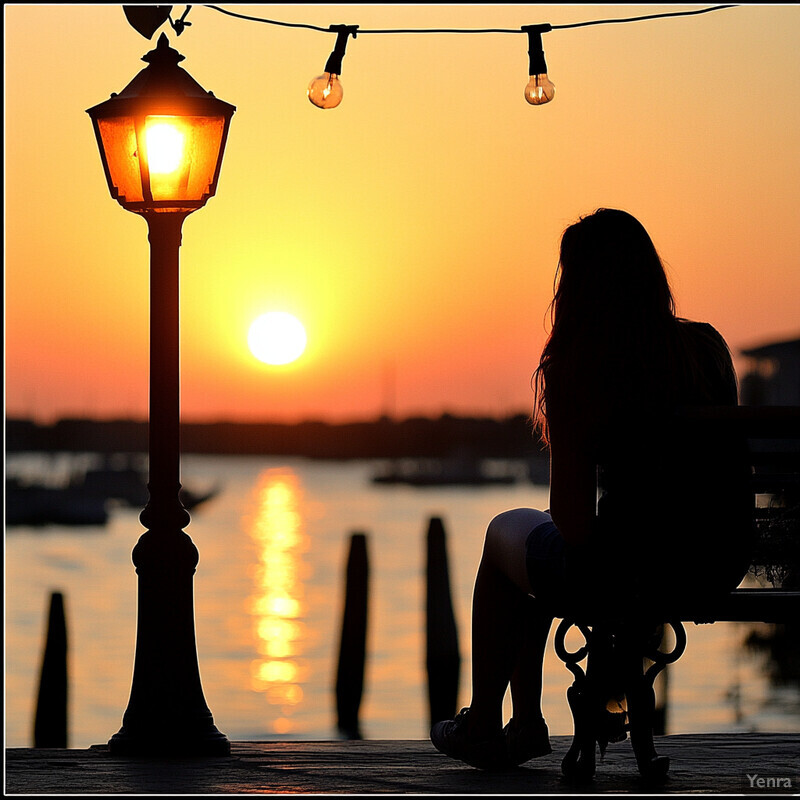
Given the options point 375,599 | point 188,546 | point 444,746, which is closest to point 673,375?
point 444,746

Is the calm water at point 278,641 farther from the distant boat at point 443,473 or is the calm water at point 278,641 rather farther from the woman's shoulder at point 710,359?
the distant boat at point 443,473

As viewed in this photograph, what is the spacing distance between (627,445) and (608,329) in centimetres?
30

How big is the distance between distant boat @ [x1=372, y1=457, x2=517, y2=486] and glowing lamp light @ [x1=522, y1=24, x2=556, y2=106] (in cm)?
11453

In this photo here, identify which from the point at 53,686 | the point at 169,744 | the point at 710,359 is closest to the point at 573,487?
the point at 710,359

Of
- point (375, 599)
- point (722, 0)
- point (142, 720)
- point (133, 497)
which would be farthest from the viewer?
point (133, 497)

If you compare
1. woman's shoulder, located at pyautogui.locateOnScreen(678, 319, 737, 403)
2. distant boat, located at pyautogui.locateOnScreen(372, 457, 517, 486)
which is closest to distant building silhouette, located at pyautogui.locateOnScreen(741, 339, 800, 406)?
woman's shoulder, located at pyautogui.locateOnScreen(678, 319, 737, 403)

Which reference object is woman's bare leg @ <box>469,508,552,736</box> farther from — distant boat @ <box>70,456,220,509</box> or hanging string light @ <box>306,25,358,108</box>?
distant boat @ <box>70,456,220,509</box>

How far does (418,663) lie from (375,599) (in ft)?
43.4

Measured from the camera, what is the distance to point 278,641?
30562 mm

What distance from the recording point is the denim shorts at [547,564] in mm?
3703

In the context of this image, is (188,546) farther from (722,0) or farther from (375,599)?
(375,599)

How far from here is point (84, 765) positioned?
4.61 m

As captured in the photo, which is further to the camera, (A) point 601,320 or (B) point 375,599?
(B) point 375,599

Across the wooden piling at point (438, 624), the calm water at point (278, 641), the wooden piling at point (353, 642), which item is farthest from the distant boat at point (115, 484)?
the wooden piling at point (438, 624)
